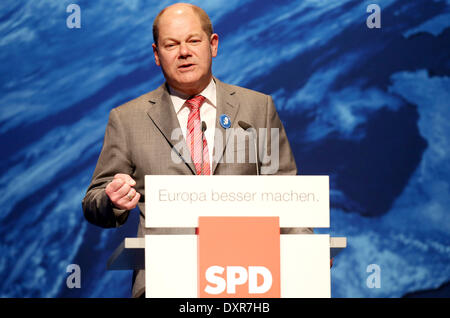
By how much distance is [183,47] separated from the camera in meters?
2.53

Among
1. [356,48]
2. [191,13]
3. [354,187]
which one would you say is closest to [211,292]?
[191,13]

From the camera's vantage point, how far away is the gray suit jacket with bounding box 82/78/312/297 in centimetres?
241

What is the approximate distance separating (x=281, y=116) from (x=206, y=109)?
1624 mm

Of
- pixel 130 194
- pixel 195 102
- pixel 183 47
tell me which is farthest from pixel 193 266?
pixel 183 47

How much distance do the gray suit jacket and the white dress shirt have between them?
31 mm

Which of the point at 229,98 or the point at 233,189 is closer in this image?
the point at 233,189

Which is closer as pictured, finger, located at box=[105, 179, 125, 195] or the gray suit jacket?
finger, located at box=[105, 179, 125, 195]

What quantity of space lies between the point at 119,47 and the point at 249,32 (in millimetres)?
855

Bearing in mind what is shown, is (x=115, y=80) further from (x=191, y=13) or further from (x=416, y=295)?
(x=416, y=295)

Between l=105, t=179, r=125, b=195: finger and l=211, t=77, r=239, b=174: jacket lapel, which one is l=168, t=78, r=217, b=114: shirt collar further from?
l=105, t=179, r=125, b=195: finger

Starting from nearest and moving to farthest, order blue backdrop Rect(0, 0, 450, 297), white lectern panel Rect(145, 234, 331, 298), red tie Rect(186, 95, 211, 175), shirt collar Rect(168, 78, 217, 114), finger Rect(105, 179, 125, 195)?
1. white lectern panel Rect(145, 234, 331, 298)
2. finger Rect(105, 179, 125, 195)
3. red tie Rect(186, 95, 211, 175)
4. shirt collar Rect(168, 78, 217, 114)
5. blue backdrop Rect(0, 0, 450, 297)

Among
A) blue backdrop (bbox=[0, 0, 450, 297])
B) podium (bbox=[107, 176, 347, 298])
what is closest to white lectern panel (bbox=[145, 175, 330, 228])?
podium (bbox=[107, 176, 347, 298])

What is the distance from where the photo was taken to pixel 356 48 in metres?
4.23

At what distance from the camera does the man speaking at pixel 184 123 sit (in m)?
2.41
